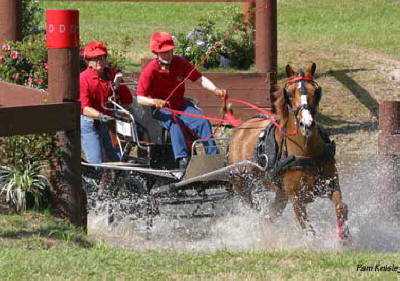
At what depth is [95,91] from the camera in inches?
388

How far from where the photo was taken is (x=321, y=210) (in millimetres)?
10117

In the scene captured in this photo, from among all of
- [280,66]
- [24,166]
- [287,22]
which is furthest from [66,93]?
[287,22]

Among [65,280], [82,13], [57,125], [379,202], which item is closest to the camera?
[65,280]

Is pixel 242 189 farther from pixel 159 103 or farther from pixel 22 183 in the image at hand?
pixel 22 183

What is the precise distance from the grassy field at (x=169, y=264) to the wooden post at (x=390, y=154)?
6.97 ft

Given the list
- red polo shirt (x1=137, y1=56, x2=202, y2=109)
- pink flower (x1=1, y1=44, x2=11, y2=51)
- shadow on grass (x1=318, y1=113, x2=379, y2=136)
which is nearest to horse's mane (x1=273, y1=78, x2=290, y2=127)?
red polo shirt (x1=137, y1=56, x2=202, y2=109)

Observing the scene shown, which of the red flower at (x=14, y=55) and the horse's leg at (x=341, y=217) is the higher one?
the red flower at (x=14, y=55)

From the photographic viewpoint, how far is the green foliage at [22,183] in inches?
332

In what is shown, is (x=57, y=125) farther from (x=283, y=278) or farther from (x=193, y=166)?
(x=283, y=278)

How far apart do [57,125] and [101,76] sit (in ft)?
5.73

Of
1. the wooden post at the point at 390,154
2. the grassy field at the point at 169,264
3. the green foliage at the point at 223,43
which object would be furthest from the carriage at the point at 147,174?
the green foliage at the point at 223,43

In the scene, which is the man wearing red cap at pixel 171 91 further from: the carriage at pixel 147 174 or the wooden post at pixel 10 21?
the wooden post at pixel 10 21

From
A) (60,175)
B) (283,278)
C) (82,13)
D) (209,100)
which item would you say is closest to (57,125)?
(60,175)

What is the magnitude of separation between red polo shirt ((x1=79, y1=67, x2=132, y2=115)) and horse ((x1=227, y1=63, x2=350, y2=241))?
5.43 ft
